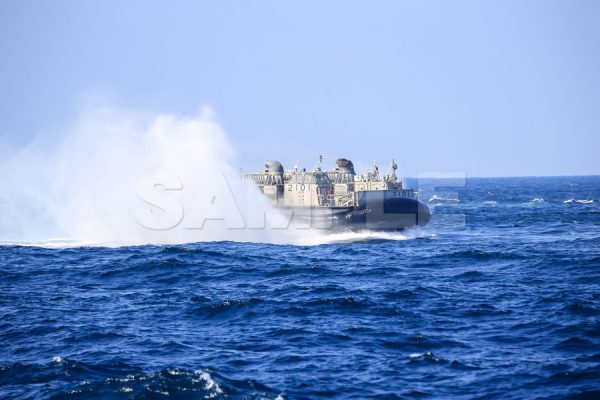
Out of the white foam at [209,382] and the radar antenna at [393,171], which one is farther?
the radar antenna at [393,171]

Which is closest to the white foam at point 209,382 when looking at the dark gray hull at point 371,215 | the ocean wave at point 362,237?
the ocean wave at point 362,237

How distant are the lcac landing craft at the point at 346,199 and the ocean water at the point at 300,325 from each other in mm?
12278

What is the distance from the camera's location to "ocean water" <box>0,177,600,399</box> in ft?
57.5

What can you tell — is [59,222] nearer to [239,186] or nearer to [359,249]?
[239,186]

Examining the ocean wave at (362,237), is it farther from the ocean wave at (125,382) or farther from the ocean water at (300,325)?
the ocean wave at (125,382)

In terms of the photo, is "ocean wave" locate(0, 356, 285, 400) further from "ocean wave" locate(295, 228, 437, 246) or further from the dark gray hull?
the dark gray hull

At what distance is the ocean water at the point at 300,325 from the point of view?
17531 mm

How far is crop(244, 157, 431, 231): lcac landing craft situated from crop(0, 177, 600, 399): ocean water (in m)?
12.3

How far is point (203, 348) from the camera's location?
2083 cm

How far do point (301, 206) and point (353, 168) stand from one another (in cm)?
1024

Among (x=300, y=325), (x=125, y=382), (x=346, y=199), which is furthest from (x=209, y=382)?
(x=346, y=199)

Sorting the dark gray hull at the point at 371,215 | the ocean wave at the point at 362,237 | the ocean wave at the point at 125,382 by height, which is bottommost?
the ocean wave at the point at 125,382

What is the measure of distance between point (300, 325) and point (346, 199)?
33412 mm

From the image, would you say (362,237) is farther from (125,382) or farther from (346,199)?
(125,382)
